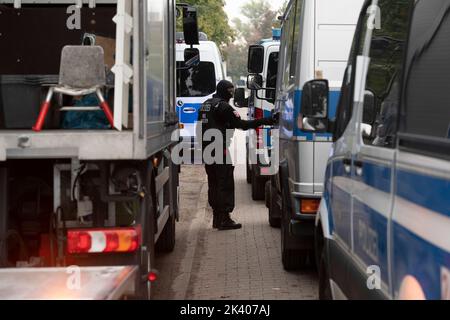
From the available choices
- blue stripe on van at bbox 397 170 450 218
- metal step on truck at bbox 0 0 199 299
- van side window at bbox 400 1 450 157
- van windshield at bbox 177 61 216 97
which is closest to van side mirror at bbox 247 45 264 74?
metal step on truck at bbox 0 0 199 299

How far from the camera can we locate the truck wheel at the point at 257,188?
1302 centimetres

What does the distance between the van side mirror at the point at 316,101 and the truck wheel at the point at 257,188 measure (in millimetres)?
7773

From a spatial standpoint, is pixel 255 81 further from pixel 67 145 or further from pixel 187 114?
pixel 187 114

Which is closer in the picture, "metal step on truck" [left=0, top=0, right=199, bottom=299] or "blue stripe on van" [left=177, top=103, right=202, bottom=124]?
"metal step on truck" [left=0, top=0, right=199, bottom=299]

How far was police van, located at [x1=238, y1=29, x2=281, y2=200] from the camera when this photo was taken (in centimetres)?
1123

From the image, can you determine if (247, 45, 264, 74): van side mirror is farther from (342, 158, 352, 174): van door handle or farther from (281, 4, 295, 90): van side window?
(342, 158, 352, 174): van door handle

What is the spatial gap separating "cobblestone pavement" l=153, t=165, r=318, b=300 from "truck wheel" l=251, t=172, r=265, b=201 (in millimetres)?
775

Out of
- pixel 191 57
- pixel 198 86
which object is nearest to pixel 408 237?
pixel 191 57

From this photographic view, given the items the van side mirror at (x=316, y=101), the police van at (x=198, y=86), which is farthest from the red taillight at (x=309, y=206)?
the police van at (x=198, y=86)

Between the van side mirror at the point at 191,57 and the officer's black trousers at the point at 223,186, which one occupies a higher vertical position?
the van side mirror at the point at 191,57

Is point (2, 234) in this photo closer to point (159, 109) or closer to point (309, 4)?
point (159, 109)

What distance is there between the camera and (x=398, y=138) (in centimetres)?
330

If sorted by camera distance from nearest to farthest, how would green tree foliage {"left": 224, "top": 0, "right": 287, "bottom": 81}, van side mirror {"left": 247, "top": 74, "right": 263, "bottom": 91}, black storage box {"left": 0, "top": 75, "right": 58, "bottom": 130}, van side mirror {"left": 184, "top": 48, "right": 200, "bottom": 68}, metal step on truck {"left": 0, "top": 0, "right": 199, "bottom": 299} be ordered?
metal step on truck {"left": 0, "top": 0, "right": 199, "bottom": 299}, black storage box {"left": 0, "top": 75, "right": 58, "bottom": 130}, van side mirror {"left": 184, "top": 48, "right": 200, "bottom": 68}, van side mirror {"left": 247, "top": 74, "right": 263, "bottom": 91}, green tree foliage {"left": 224, "top": 0, "right": 287, "bottom": 81}

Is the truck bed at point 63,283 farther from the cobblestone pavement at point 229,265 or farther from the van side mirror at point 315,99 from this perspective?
the cobblestone pavement at point 229,265
